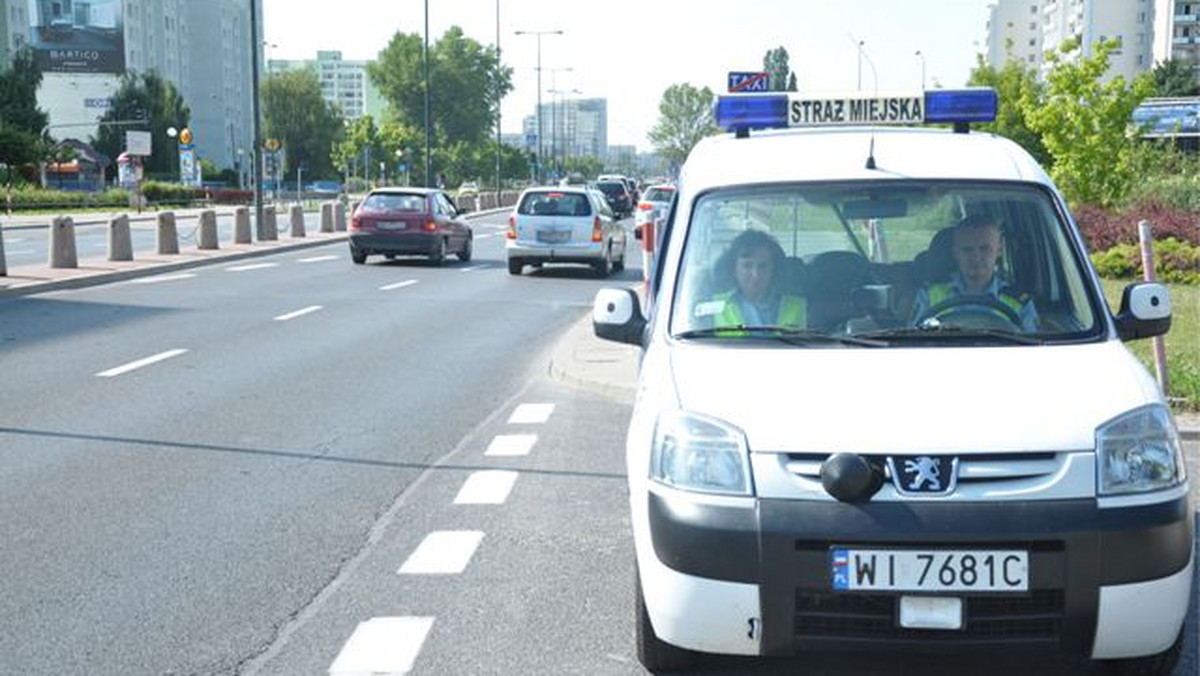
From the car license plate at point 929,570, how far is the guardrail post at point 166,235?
27.1 meters

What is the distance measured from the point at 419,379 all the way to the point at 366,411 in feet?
6.05

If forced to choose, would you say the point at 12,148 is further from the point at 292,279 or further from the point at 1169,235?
the point at 1169,235

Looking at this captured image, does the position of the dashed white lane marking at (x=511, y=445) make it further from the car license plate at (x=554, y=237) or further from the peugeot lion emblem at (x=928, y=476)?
the car license plate at (x=554, y=237)

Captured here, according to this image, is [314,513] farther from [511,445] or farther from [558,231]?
[558,231]

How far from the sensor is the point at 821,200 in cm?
555

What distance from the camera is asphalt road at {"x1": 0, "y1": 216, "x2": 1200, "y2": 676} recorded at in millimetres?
5156

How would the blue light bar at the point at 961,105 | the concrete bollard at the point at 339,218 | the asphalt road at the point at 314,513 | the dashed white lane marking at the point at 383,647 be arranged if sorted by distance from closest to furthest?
the dashed white lane marking at the point at 383,647
the asphalt road at the point at 314,513
the blue light bar at the point at 961,105
the concrete bollard at the point at 339,218

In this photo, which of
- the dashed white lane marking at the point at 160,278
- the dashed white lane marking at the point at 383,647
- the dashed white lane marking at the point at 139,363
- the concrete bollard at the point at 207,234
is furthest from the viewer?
the concrete bollard at the point at 207,234

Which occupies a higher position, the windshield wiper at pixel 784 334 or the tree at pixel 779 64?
the tree at pixel 779 64

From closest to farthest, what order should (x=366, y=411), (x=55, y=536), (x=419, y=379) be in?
(x=55, y=536) < (x=366, y=411) < (x=419, y=379)

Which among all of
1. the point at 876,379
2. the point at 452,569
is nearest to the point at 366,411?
the point at 452,569

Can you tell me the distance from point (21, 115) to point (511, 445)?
86.3m

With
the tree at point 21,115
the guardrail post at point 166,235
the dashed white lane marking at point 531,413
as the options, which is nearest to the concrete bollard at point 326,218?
the guardrail post at point 166,235

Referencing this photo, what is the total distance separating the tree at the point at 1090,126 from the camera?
96.6ft
